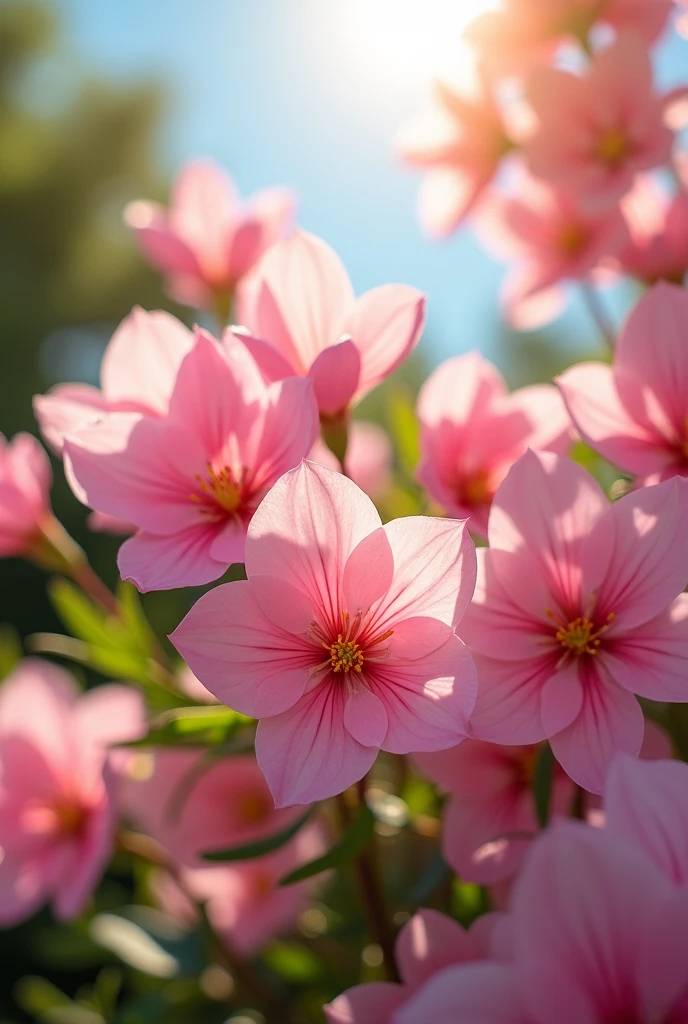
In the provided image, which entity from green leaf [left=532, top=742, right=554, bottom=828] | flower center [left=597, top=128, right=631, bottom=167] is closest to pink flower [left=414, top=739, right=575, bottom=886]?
green leaf [left=532, top=742, right=554, bottom=828]

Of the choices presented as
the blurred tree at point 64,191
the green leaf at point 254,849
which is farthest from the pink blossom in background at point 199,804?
the blurred tree at point 64,191

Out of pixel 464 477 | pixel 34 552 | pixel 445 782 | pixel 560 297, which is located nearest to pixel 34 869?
pixel 34 552

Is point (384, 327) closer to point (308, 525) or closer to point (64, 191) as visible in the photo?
point (308, 525)

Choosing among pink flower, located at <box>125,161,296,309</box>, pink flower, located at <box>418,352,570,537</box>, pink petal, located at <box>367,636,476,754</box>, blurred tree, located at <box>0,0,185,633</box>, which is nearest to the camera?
pink petal, located at <box>367,636,476,754</box>

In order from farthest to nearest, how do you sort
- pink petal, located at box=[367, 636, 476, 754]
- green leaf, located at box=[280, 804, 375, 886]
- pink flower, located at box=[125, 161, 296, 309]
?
pink flower, located at box=[125, 161, 296, 309] → green leaf, located at box=[280, 804, 375, 886] → pink petal, located at box=[367, 636, 476, 754]

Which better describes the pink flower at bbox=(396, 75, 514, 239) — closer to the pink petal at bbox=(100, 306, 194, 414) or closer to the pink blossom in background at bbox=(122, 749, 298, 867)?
the pink petal at bbox=(100, 306, 194, 414)

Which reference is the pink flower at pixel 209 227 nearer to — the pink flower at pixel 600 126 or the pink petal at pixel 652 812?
the pink flower at pixel 600 126

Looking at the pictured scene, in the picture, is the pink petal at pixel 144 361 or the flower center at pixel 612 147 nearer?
the pink petal at pixel 144 361
